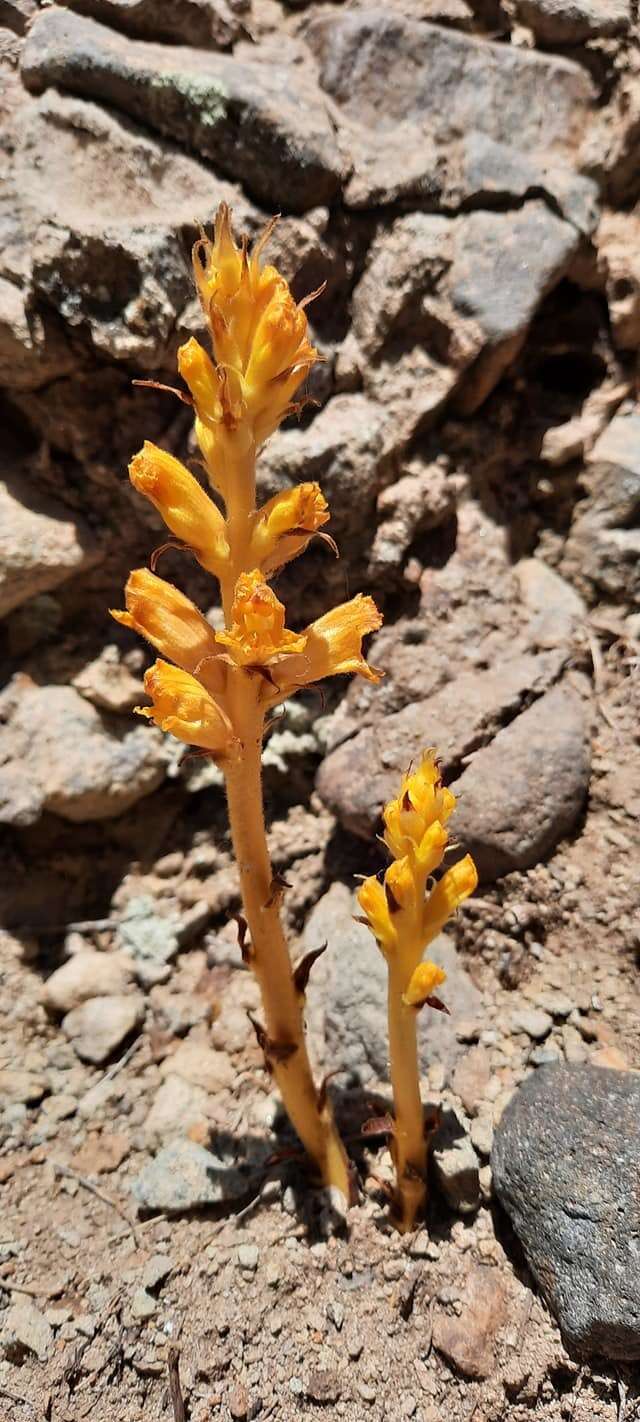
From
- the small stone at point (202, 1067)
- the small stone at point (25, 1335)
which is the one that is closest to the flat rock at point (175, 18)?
the small stone at point (202, 1067)

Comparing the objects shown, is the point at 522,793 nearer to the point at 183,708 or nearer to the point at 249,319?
the point at 183,708

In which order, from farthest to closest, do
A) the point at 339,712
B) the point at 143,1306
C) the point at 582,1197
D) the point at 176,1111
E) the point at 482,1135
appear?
1. the point at 339,712
2. the point at 176,1111
3. the point at 482,1135
4. the point at 143,1306
5. the point at 582,1197

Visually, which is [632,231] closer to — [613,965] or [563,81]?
[563,81]

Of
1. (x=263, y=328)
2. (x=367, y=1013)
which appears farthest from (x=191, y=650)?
(x=367, y=1013)

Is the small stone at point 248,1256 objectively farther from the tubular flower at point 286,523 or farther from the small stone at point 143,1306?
the tubular flower at point 286,523

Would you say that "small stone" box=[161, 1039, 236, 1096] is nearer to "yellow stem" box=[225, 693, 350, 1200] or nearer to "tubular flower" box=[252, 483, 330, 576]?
"yellow stem" box=[225, 693, 350, 1200]

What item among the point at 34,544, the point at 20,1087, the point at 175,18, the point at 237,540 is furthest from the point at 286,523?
the point at 175,18
